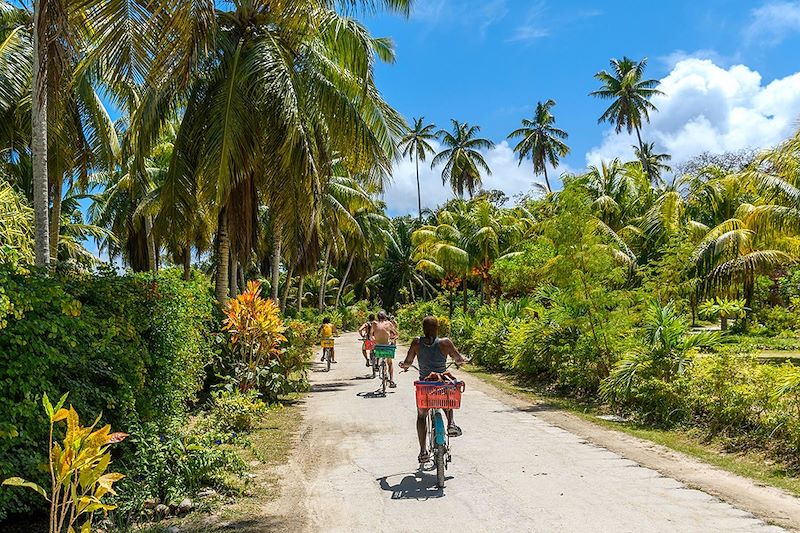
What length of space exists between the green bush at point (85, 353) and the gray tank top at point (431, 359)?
9.75 ft

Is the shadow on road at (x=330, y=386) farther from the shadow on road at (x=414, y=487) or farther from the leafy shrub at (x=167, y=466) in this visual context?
the leafy shrub at (x=167, y=466)

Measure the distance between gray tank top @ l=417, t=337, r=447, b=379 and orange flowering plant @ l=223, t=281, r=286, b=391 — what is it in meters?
5.29

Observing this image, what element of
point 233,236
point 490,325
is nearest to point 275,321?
point 233,236

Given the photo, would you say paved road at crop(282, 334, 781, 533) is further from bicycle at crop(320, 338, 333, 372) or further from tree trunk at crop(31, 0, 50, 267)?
bicycle at crop(320, 338, 333, 372)

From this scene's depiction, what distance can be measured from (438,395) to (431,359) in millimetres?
699

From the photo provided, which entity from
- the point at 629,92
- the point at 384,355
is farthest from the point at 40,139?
the point at 629,92

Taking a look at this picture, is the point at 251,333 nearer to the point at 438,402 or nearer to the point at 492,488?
the point at 438,402

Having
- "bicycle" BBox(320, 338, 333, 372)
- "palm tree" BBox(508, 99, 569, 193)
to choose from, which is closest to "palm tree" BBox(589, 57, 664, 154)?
"palm tree" BBox(508, 99, 569, 193)

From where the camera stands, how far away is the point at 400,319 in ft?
137

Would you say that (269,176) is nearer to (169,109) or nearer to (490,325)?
(169,109)

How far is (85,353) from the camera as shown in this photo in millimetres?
5590

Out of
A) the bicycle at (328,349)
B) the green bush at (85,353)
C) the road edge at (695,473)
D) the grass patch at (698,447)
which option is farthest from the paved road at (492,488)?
the bicycle at (328,349)

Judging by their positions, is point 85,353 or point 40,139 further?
point 40,139

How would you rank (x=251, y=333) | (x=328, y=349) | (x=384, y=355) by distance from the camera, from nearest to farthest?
1. (x=251, y=333)
2. (x=384, y=355)
3. (x=328, y=349)
